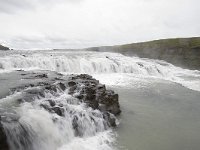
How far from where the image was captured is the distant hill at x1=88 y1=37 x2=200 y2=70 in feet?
206

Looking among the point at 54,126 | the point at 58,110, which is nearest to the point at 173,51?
the point at 58,110

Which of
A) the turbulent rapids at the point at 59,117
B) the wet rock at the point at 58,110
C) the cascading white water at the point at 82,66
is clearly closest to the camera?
the turbulent rapids at the point at 59,117

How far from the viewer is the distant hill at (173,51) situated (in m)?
62.9

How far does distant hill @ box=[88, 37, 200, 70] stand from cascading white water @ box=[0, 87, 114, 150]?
5033 centimetres

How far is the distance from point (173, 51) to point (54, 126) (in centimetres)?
6314

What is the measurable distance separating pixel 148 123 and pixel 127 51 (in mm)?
74378

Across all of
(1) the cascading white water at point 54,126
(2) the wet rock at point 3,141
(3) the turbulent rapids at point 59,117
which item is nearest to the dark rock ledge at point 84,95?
(3) the turbulent rapids at point 59,117

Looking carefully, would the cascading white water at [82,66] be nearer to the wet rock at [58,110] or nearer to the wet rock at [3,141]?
the wet rock at [58,110]

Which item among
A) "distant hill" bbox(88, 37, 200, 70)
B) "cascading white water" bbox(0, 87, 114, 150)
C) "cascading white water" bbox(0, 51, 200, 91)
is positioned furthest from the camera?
"distant hill" bbox(88, 37, 200, 70)

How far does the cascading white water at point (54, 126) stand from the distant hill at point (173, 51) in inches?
1982

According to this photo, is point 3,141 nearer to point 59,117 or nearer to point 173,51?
point 59,117

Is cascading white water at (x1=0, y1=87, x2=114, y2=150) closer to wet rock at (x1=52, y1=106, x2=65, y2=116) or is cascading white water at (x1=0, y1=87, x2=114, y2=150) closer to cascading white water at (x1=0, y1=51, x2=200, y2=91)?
wet rock at (x1=52, y1=106, x2=65, y2=116)

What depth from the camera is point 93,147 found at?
35.8 ft

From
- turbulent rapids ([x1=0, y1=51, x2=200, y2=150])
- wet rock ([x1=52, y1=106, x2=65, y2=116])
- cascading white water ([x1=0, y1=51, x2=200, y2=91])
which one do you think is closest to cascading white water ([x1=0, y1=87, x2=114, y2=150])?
turbulent rapids ([x1=0, y1=51, x2=200, y2=150])
